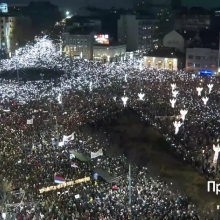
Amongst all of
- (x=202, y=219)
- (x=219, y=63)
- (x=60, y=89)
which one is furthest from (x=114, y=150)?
(x=219, y=63)

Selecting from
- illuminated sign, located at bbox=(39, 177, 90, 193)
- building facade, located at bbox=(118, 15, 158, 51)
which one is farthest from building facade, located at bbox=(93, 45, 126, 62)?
illuminated sign, located at bbox=(39, 177, 90, 193)

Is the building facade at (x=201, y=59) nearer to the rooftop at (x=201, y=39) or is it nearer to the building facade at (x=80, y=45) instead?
the rooftop at (x=201, y=39)

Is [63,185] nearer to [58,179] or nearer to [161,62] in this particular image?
[58,179]

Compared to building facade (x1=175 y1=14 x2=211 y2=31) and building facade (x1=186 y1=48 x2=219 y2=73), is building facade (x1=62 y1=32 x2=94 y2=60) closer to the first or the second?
building facade (x1=175 y1=14 x2=211 y2=31)

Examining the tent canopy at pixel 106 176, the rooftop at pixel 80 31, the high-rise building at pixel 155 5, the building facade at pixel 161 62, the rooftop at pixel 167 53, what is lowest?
the tent canopy at pixel 106 176

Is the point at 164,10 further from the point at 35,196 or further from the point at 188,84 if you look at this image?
the point at 35,196

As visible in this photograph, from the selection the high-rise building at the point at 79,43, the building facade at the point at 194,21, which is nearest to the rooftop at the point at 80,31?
the high-rise building at the point at 79,43
